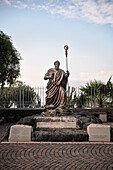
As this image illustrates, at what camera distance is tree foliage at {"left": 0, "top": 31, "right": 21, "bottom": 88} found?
52.4 ft

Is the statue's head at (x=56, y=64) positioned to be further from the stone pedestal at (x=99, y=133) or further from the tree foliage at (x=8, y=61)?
the tree foliage at (x=8, y=61)

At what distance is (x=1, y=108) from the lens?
42.0 ft

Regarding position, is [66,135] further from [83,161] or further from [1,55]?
[1,55]

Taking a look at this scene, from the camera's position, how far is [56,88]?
28.2 feet

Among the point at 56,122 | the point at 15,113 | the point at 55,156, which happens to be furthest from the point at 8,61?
the point at 55,156

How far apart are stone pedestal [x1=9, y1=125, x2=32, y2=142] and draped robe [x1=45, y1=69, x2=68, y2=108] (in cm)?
238

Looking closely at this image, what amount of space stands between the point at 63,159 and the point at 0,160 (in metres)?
1.40

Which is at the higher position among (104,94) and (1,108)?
(104,94)

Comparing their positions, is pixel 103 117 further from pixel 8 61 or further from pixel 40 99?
pixel 8 61

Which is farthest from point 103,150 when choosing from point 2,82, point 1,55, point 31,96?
point 2,82

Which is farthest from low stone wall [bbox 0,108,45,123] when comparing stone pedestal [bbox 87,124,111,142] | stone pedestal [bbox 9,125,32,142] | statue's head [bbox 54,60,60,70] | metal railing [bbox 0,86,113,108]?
stone pedestal [bbox 87,124,111,142]

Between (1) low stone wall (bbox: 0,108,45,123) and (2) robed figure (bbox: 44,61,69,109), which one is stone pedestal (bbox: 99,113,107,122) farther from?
(2) robed figure (bbox: 44,61,69,109)

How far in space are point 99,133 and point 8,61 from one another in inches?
511

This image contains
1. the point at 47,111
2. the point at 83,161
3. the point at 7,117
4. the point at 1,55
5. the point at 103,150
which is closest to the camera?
the point at 83,161
